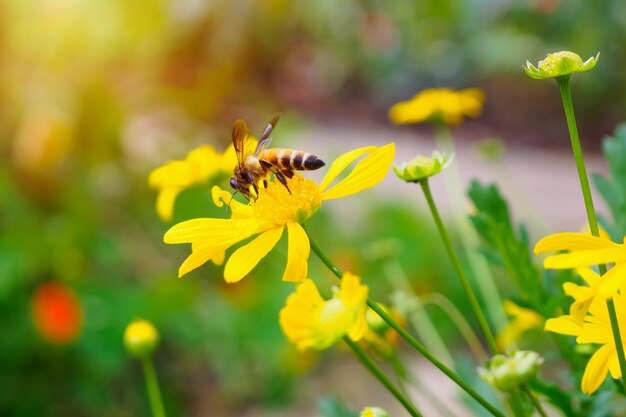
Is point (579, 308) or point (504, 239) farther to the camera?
point (504, 239)

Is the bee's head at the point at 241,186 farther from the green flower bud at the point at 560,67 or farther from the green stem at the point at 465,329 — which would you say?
the green flower bud at the point at 560,67

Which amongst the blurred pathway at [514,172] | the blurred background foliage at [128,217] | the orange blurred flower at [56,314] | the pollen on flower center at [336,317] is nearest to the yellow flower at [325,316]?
the pollen on flower center at [336,317]

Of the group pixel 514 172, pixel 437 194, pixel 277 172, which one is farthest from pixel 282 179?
pixel 514 172

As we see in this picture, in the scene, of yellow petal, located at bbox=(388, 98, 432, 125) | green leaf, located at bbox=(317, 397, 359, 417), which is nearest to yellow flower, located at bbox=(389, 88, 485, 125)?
yellow petal, located at bbox=(388, 98, 432, 125)

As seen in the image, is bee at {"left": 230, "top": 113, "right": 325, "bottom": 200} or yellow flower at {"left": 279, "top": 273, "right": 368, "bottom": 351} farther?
bee at {"left": 230, "top": 113, "right": 325, "bottom": 200}

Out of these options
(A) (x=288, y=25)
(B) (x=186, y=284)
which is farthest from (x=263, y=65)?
(B) (x=186, y=284)

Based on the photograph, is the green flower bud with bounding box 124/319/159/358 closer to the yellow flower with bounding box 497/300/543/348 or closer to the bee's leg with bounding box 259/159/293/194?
the bee's leg with bounding box 259/159/293/194

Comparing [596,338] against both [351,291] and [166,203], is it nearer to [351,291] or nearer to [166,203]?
[351,291]
